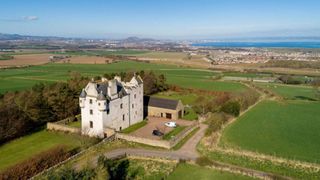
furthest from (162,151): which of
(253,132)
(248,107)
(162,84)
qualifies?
(162,84)

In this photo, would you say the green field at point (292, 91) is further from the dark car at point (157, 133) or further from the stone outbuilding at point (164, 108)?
the dark car at point (157, 133)

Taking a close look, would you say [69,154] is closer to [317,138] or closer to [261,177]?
[261,177]

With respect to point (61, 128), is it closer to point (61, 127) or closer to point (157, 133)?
point (61, 127)

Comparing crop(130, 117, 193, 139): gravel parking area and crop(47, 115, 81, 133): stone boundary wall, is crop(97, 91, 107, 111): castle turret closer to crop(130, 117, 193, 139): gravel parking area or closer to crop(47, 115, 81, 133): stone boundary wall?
crop(47, 115, 81, 133): stone boundary wall

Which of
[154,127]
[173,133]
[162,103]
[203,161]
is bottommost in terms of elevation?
[154,127]

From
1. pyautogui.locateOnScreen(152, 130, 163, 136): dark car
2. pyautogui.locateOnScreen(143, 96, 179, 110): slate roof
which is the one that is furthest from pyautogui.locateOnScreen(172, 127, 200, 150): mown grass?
pyautogui.locateOnScreen(143, 96, 179, 110): slate roof

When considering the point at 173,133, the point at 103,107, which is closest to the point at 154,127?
the point at 173,133
